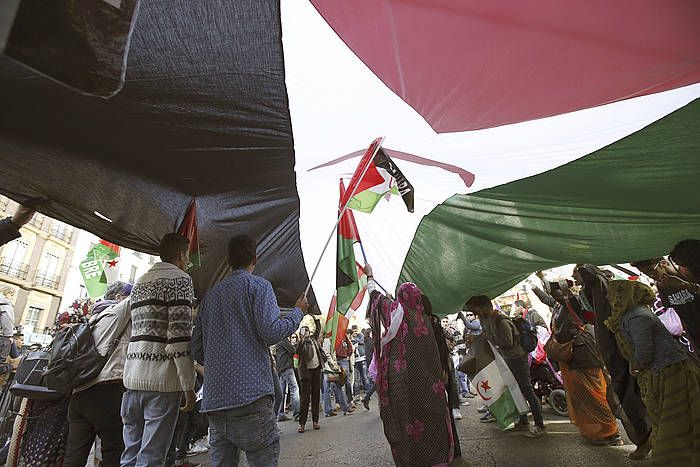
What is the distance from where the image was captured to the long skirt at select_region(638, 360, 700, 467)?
8.57 ft

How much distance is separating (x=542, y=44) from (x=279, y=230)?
326 cm

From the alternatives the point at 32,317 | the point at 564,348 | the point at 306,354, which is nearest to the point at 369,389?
the point at 306,354

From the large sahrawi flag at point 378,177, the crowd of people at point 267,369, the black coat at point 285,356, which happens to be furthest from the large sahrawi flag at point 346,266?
the black coat at point 285,356

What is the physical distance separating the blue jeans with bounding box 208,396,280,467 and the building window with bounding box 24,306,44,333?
80.6ft

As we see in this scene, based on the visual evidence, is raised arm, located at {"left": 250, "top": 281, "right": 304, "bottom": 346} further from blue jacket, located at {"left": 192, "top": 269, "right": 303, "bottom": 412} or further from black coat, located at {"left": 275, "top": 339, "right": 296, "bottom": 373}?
black coat, located at {"left": 275, "top": 339, "right": 296, "bottom": 373}

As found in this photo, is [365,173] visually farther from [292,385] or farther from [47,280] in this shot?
[47,280]

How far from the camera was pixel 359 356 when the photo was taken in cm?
1136

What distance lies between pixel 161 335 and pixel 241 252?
727 millimetres

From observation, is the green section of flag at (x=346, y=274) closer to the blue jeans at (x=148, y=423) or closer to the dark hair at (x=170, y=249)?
the dark hair at (x=170, y=249)

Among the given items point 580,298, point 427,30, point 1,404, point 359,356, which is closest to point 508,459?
point 580,298

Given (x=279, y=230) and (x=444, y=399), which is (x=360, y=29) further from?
(x=444, y=399)

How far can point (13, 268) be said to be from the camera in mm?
18484

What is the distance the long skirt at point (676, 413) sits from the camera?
2.61 meters

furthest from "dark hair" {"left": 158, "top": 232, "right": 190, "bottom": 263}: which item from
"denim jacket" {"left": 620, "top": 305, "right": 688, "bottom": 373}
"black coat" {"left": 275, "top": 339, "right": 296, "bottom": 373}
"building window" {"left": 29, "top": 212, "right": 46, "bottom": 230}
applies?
"building window" {"left": 29, "top": 212, "right": 46, "bottom": 230}
